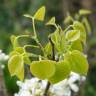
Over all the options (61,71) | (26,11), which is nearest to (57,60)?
(61,71)

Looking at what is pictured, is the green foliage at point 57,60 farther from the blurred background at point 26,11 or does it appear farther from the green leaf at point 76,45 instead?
the blurred background at point 26,11

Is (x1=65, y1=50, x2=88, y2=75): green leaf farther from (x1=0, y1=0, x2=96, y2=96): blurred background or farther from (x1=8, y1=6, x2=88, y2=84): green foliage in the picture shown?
(x1=0, y1=0, x2=96, y2=96): blurred background

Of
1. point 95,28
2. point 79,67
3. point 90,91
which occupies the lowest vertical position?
point 90,91

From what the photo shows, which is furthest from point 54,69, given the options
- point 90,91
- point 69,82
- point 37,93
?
point 90,91

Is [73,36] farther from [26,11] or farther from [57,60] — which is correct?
[26,11]

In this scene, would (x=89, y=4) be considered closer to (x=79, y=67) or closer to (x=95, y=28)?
(x=95, y=28)

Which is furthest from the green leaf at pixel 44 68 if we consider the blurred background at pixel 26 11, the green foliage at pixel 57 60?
the blurred background at pixel 26 11
